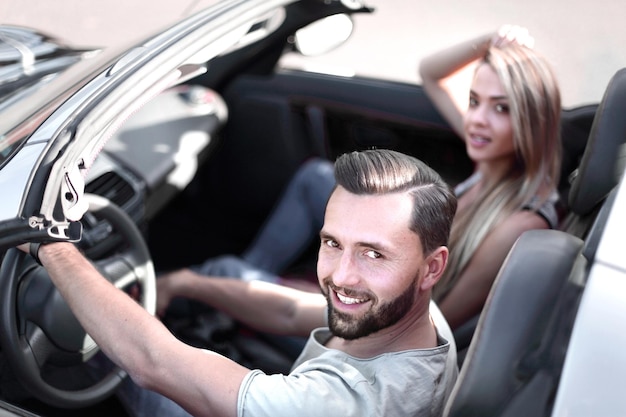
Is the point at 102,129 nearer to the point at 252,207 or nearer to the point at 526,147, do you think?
the point at 526,147

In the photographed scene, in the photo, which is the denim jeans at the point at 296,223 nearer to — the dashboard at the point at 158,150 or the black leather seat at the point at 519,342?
the dashboard at the point at 158,150

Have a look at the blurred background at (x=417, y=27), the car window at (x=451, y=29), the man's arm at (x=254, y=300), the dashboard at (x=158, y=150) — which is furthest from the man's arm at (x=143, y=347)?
the car window at (x=451, y=29)

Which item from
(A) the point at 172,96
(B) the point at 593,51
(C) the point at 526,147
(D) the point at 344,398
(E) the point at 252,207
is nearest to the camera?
(D) the point at 344,398

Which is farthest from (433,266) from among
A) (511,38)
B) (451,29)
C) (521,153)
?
(451,29)

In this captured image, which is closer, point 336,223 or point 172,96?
point 336,223

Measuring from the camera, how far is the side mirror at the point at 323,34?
2.75 m

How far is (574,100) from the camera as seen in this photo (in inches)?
135

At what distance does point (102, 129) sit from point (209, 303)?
1.01 m

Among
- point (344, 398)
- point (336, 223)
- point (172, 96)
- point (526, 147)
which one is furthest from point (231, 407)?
point (172, 96)

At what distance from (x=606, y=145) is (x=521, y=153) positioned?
1.78 feet

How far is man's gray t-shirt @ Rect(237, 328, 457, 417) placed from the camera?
1.44 m

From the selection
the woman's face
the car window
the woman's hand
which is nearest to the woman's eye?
the woman's face

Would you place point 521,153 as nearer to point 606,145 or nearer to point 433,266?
point 606,145

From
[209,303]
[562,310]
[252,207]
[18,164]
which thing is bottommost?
[252,207]
